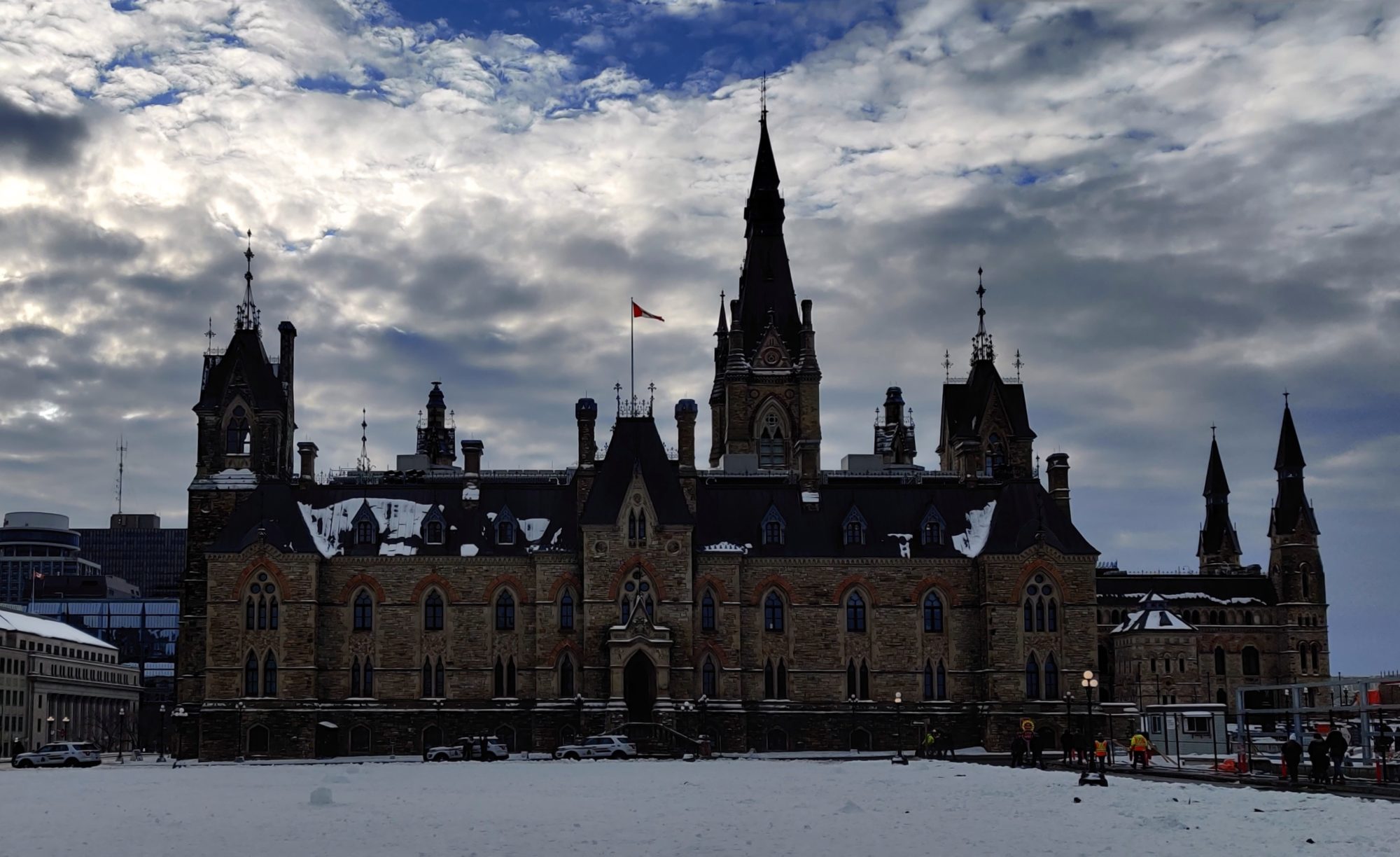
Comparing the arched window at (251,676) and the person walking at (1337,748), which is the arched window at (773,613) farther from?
the person walking at (1337,748)

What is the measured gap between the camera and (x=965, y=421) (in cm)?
10912

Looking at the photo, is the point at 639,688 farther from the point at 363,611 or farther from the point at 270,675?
the point at 270,675

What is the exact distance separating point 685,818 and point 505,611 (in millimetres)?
46877

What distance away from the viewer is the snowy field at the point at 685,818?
29.3 metres

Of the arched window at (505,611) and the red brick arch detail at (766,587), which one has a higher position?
the red brick arch detail at (766,587)

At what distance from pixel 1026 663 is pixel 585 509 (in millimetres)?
22903

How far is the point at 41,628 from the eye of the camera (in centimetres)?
14762

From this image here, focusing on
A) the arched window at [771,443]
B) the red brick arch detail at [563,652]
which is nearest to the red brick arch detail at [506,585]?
the red brick arch detail at [563,652]

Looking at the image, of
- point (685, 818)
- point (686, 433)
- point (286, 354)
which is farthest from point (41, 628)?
point (685, 818)

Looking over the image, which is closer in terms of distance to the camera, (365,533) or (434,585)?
(434,585)

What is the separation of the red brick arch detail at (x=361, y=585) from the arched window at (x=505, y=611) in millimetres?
5596

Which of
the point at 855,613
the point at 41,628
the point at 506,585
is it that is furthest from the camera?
the point at 41,628

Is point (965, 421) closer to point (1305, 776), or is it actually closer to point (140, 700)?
point (1305, 776)

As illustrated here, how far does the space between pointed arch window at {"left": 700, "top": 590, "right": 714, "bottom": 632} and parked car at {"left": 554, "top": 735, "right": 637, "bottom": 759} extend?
469 inches
